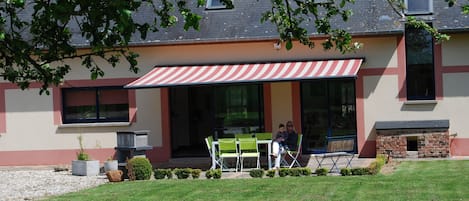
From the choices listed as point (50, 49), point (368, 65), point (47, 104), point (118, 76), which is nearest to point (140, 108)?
point (118, 76)

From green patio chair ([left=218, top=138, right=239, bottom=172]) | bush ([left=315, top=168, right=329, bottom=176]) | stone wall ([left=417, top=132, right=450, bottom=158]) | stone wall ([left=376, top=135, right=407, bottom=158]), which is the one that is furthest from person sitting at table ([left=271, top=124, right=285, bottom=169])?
stone wall ([left=417, top=132, right=450, bottom=158])

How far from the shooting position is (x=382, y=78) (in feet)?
61.5

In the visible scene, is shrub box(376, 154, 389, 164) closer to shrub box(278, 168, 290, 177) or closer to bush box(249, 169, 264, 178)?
shrub box(278, 168, 290, 177)

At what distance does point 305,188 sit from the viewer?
12070 mm

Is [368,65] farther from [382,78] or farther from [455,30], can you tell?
[455,30]

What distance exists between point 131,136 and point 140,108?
118 inches

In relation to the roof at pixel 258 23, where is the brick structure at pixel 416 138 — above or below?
below

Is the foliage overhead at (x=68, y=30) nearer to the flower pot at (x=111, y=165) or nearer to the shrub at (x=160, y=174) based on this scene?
the shrub at (x=160, y=174)

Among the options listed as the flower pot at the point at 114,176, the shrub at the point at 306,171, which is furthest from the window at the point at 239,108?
the flower pot at the point at 114,176

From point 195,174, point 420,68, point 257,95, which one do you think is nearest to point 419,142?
point 420,68

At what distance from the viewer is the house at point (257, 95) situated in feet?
60.4

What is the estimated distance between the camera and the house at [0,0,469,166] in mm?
18406

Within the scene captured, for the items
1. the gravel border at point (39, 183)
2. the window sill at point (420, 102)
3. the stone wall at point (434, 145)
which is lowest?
the gravel border at point (39, 183)

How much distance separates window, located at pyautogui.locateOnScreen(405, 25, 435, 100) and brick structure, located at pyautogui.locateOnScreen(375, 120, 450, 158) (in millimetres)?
891
